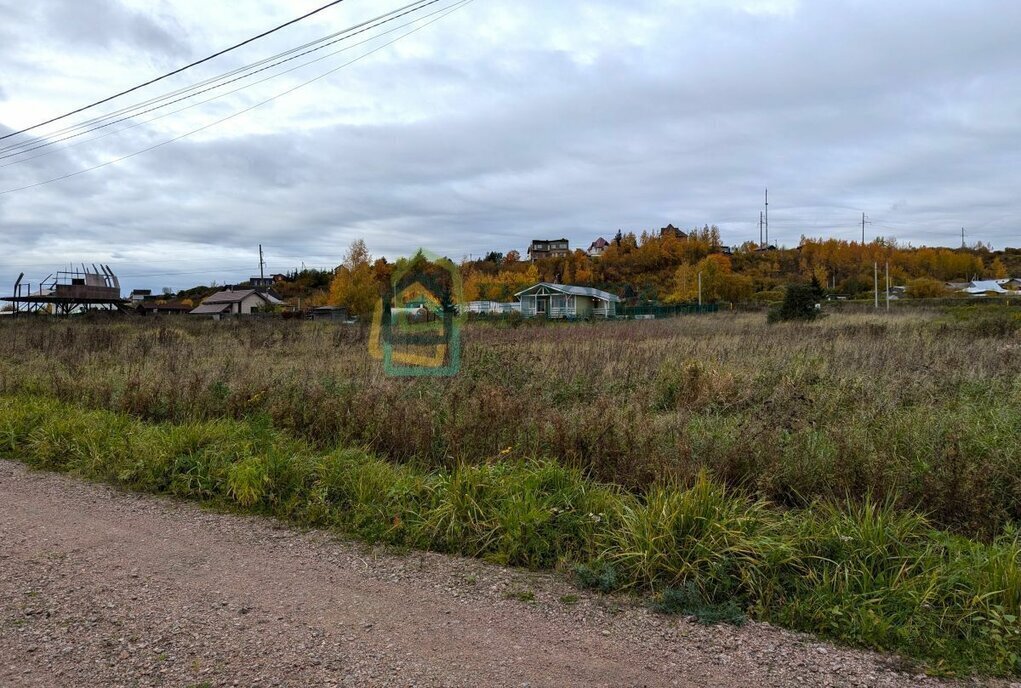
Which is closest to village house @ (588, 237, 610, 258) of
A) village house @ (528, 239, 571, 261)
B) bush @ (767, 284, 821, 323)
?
village house @ (528, 239, 571, 261)

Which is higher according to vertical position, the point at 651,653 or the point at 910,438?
the point at 910,438

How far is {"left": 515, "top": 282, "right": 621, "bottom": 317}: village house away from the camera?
59875 millimetres

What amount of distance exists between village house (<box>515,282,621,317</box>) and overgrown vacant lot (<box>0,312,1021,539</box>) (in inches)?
1803

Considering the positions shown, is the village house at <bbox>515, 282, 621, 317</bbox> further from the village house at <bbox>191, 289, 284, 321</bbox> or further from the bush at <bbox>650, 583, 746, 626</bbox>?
the bush at <bbox>650, 583, 746, 626</bbox>

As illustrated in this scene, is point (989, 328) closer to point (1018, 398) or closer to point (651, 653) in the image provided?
point (1018, 398)

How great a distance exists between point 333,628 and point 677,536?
2.12 m

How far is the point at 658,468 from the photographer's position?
5.24 m

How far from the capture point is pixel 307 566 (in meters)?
4.18

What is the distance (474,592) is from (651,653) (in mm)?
1129

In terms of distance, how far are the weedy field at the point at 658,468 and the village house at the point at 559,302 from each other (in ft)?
161

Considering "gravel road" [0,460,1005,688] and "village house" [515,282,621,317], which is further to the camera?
"village house" [515,282,621,317]

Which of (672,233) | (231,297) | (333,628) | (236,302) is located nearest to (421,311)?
(333,628)

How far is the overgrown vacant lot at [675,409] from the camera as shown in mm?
5055

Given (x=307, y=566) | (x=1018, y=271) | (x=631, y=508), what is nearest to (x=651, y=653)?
(x=631, y=508)
